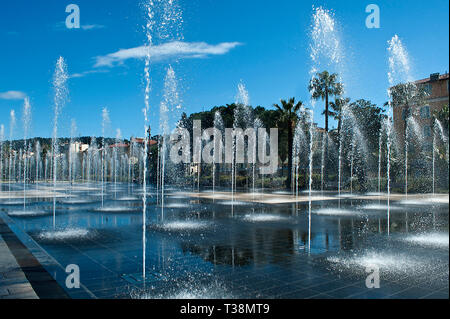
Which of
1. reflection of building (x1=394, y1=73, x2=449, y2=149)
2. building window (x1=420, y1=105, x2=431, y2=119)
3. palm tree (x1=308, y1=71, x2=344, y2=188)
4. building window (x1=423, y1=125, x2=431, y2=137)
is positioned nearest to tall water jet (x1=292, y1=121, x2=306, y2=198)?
palm tree (x1=308, y1=71, x2=344, y2=188)

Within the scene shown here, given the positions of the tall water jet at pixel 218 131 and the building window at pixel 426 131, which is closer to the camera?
the tall water jet at pixel 218 131

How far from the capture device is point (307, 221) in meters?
11.8

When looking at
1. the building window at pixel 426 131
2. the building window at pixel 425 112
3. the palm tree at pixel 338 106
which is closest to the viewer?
the palm tree at pixel 338 106

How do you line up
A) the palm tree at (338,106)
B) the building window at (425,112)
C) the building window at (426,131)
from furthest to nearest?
1. the building window at (426,131)
2. the building window at (425,112)
3. the palm tree at (338,106)

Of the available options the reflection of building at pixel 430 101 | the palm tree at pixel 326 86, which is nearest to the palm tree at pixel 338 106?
the palm tree at pixel 326 86

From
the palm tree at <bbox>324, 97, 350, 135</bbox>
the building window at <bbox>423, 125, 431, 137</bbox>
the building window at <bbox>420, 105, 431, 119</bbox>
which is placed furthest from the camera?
the building window at <bbox>423, 125, 431, 137</bbox>

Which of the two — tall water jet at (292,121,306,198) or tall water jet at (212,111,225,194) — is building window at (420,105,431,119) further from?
tall water jet at (212,111,225,194)

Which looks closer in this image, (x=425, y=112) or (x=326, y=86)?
→ (x=326, y=86)

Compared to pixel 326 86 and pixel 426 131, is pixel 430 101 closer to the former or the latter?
pixel 426 131

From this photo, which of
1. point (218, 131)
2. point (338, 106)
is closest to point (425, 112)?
point (338, 106)

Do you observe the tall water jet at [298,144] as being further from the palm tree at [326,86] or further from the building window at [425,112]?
the building window at [425,112]

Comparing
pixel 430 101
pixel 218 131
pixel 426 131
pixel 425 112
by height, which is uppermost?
pixel 430 101
